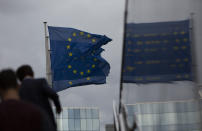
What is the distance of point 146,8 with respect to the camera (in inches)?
265

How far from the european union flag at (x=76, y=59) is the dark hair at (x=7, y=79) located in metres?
17.8

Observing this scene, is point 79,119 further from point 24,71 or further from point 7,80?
point 7,80

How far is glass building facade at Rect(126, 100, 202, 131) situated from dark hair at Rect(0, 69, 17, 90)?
8.46ft

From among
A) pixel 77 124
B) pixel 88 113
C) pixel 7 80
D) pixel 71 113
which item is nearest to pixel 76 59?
pixel 7 80

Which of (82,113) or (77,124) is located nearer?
(77,124)

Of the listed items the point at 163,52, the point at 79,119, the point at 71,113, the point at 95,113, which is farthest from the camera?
the point at 95,113

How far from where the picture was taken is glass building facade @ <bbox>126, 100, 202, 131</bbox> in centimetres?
646

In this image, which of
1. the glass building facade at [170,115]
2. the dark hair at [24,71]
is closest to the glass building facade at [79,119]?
the glass building facade at [170,115]

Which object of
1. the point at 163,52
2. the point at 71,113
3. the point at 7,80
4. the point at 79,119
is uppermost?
the point at 7,80

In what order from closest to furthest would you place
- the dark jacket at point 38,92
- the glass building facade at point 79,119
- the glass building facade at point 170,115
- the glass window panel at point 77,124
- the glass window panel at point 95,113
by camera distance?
the dark jacket at point 38,92 < the glass building facade at point 170,115 < the glass building facade at point 79,119 < the glass window panel at point 77,124 < the glass window panel at point 95,113

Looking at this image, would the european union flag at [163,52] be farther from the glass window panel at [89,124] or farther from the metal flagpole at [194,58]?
the glass window panel at [89,124]

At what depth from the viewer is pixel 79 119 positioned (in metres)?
80.2

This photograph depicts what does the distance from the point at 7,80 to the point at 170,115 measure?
2871 mm

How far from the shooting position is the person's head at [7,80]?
13.0 ft
